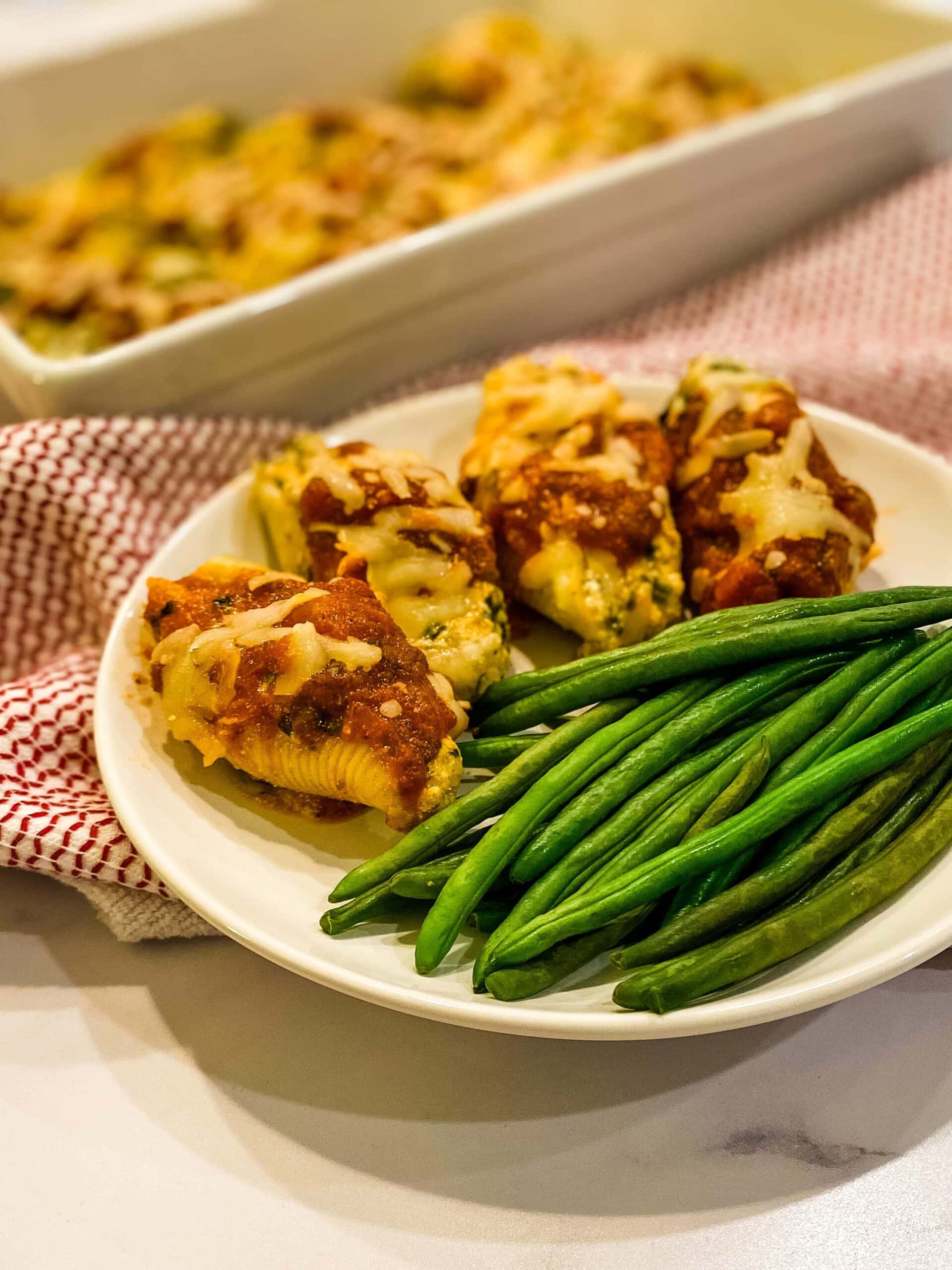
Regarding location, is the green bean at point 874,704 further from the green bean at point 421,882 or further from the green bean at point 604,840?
Result: the green bean at point 421,882

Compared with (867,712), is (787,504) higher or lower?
higher

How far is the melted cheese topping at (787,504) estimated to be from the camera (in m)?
1.78

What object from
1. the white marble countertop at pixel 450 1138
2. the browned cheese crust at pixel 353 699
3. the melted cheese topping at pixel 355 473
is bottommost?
the white marble countertop at pixel 450 1138

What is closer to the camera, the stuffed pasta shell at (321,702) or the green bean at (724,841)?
the green bean at (724,841)

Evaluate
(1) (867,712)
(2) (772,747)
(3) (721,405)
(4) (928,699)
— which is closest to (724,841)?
(2) (772,747)

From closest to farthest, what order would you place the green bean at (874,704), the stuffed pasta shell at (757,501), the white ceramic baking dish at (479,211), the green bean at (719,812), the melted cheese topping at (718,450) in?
the green bean at (719,812)
the green bean at (874,704)
the stuffed pasta shell at (757,501)
the melted cheese topping at (718,450)
the white ceramic baking dish at (479,211)

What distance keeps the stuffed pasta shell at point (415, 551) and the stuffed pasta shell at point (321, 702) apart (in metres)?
0.12

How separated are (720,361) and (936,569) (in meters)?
0.52

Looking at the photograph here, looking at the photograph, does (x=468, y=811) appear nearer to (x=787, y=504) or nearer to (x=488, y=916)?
(x=488, y=916)

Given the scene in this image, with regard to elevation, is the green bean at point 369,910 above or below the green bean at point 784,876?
below

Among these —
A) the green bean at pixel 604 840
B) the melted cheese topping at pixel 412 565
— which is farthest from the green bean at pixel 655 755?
the melted cheese topping at pixel 412 565

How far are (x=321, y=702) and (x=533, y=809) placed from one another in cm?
31

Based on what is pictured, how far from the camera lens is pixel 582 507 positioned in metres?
1.84

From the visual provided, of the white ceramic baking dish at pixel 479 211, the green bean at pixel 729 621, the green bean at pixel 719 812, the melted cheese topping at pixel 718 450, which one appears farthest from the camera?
the white ceramic baking dish at pixel 479 211
